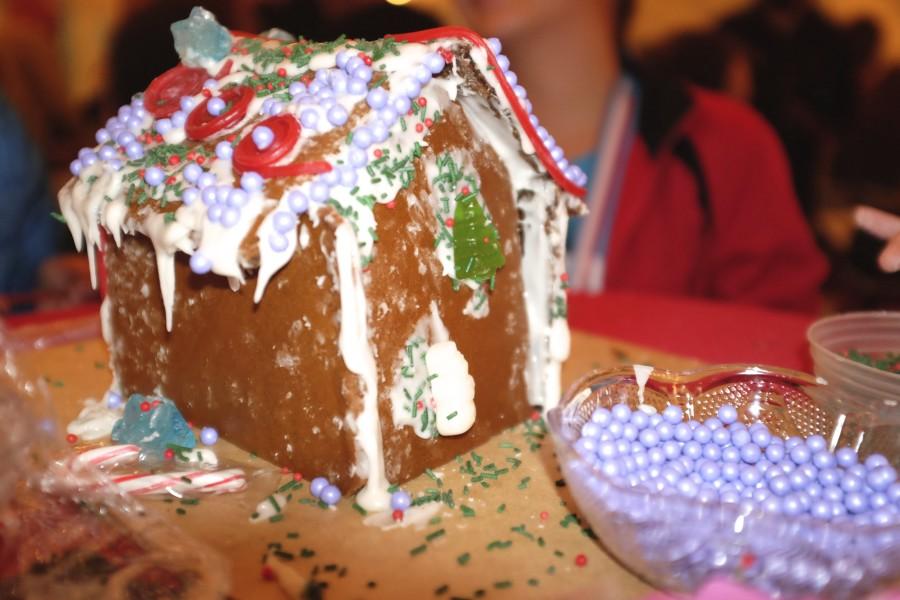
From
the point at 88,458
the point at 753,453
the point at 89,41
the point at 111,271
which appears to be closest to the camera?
the point at 753,453

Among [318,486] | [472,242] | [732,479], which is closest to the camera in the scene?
[732,479]

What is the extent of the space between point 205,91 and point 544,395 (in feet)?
2.98

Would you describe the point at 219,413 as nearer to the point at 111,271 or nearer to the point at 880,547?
the point at 111,271

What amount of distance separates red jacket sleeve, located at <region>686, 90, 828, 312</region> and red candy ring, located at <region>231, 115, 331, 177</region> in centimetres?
203

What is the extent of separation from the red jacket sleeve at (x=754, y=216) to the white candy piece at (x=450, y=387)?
6.07 feet

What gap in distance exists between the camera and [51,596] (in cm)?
118

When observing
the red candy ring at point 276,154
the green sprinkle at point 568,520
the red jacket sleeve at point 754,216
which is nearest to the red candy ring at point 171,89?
the red candy ring at point 276,154

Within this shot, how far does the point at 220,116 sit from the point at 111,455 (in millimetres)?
648

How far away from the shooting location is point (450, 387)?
60.3 inches

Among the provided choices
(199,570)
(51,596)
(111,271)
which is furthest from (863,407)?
(111,271)

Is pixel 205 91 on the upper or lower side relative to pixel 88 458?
upper

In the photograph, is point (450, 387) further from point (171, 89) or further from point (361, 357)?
point (171, 89)

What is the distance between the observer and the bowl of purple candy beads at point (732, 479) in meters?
1.09

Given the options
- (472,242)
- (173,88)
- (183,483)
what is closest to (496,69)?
(472,242)
